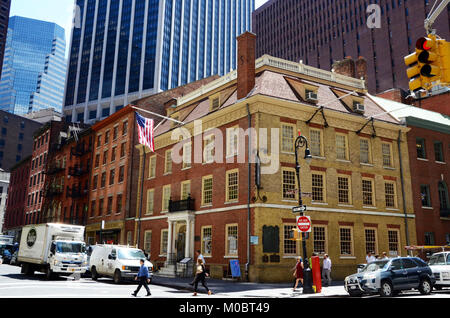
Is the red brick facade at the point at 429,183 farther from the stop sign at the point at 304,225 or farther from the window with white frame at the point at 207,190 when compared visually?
the stop sign at the point at 304,225

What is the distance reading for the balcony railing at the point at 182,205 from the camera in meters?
30.4

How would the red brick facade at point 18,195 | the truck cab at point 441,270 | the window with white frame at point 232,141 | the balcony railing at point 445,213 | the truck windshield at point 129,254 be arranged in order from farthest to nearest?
the red brick facade at point 18,195, the balcony railing at point 445,213, the window with white frame at point 232,141, the truck windshield at point 129,254, the truck cab at point 441,270

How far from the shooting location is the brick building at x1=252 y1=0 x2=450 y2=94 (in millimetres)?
85812

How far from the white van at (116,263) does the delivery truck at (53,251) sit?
84 centimetres

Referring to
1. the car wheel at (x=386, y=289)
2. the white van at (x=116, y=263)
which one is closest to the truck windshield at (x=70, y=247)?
the white van at (x=116, y=263)

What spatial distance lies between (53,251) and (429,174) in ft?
96.3

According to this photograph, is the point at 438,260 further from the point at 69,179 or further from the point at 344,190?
the point at 69,179

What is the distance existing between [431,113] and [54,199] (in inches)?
1900

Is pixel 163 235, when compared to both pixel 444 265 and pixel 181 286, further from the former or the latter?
pixel 444 265

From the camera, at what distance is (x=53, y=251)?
23391mm

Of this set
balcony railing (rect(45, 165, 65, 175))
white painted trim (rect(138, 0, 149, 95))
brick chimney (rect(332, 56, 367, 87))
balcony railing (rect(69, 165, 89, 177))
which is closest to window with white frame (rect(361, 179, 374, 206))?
brick chimney (rect(332, 56, 367, 87))

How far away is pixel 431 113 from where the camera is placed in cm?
3825

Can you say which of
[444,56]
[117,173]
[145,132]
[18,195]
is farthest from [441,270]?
[18,195]

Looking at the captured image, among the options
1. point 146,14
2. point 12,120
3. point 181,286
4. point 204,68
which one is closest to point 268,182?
point 181,286
